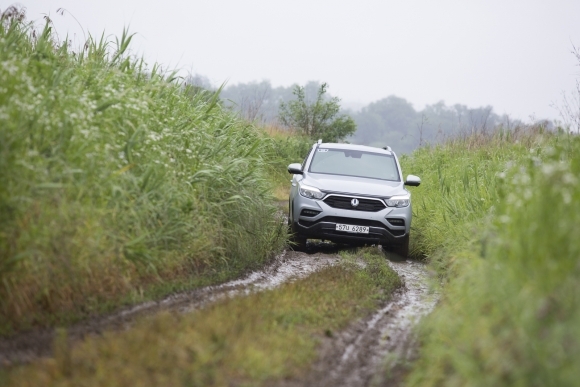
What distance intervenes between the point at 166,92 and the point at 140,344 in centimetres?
607

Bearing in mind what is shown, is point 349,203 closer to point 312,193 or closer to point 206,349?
point 312,193

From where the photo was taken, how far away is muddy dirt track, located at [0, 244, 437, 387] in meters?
5.75

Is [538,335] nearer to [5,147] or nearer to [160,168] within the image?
[5,147]

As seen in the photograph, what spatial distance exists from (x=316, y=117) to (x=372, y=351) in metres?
30.3

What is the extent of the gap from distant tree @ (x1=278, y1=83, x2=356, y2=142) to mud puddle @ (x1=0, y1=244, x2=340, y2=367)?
23729 millimetres

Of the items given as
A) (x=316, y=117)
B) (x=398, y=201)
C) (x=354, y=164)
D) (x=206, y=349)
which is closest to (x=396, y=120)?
(x=316, y=117)

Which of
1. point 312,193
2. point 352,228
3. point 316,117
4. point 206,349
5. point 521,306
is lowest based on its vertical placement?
point 206,349

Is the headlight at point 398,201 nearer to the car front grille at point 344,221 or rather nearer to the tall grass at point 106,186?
the car front grille at point 344,221

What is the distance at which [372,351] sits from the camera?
21.7 ft

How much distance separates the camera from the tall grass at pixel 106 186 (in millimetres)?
6664

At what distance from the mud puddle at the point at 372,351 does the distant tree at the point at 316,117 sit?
27366 millimetres

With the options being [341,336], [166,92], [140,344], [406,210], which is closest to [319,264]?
[406,210]

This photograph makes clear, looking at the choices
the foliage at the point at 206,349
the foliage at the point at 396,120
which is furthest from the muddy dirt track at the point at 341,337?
the foliage at the point at 396,120

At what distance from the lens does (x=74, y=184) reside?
737cm
